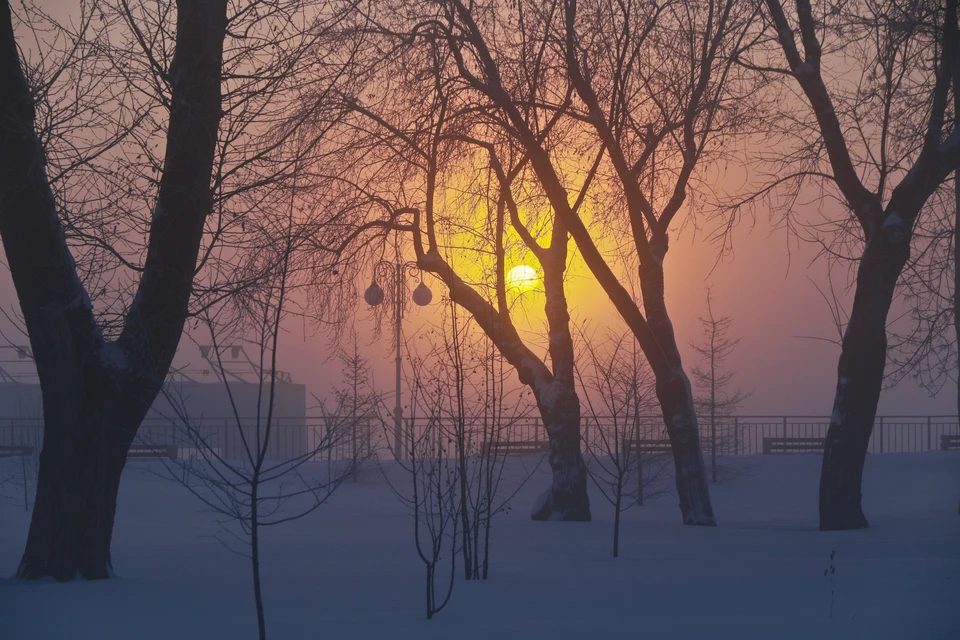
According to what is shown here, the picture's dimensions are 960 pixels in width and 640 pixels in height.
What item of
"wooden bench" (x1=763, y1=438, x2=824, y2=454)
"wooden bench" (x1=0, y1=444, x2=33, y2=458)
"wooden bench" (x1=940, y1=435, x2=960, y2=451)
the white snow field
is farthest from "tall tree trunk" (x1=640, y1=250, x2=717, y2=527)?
"wooden bench" (x1=940, y1=435, x2=960, y2=451)

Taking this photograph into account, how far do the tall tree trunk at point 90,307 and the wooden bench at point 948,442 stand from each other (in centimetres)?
2526

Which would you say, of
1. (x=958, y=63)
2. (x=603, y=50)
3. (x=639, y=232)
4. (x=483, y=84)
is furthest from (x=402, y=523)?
(x=958, y=63)

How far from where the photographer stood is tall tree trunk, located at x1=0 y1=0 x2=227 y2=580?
24.0 feet

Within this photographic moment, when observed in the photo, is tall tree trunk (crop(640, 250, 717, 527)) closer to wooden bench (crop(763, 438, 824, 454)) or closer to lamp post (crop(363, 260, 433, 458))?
lamp post (crop(363, 260, 433, 458))

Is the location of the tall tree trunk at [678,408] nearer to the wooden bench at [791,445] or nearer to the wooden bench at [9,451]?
the wooden bench at [791,445]

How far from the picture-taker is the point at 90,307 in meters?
7.64

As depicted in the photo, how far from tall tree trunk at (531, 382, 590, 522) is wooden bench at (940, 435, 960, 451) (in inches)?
671

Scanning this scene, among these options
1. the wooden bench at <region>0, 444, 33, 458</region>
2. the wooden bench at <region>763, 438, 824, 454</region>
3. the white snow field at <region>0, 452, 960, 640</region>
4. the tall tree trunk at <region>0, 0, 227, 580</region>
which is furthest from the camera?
the wooden bench at <region>763, 438, 824, 454</region>

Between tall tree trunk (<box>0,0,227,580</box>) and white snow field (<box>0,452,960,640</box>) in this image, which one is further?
tall tree trunk (<box>0,0,227,580</box>)

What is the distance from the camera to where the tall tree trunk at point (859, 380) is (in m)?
11.9

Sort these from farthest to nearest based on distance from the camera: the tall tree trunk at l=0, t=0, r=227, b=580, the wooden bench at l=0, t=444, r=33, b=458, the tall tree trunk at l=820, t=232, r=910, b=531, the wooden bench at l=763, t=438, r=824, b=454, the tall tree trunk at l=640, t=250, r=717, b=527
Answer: the wooden bench at l=763, t=438, r=824, b=454 < the wooden bench at l=0, t=444, r=33, b=458 < the tall tree trunk at l=640, t=250, r=717, b=527 < the tall tree trunk at l=820, t=232, r=910, b=531 < the tall tree trunk at l=0, t=0, r=227, b=580

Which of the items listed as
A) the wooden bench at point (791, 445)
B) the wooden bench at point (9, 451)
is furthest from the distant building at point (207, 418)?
the wooden bench at point (791, 445)

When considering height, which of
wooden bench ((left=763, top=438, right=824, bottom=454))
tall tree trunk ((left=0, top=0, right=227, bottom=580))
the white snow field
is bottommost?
the white snow field

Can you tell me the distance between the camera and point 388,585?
763cm
